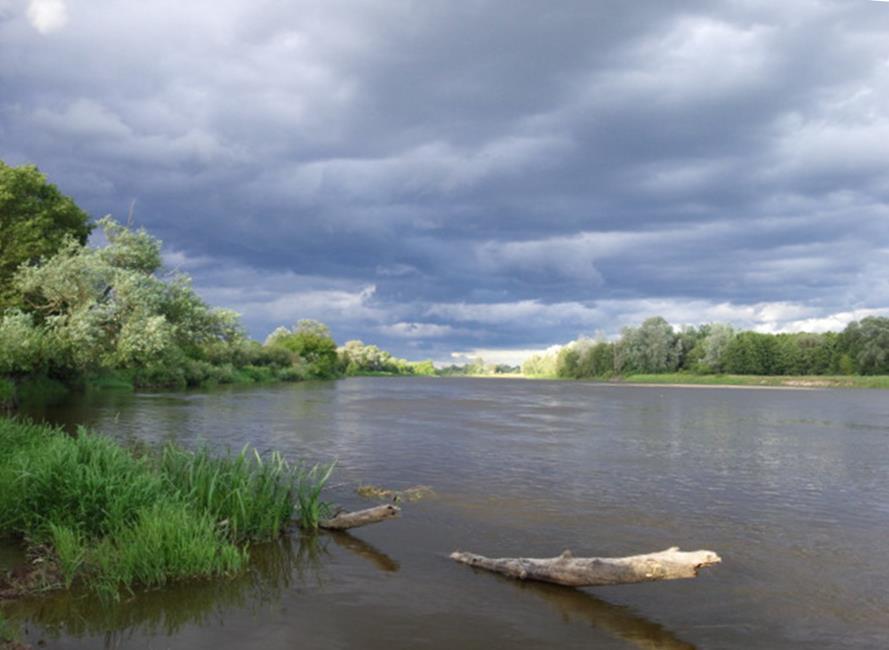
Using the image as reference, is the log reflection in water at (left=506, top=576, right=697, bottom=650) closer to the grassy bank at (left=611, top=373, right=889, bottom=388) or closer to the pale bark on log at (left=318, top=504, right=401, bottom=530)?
the pale bark on log at (left=318, top=504, right=401, bottom=530)

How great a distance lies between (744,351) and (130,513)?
170 metres

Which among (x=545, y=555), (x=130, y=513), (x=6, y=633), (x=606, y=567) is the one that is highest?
(x=130, y=513)

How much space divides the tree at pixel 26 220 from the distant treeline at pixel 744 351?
5603 inches

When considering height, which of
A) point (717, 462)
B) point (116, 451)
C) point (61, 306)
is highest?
point (61, 306)

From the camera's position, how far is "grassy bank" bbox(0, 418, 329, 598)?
1105 centimetres

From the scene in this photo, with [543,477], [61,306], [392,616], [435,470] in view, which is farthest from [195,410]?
[392,616]

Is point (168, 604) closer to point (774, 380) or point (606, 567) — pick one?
point (606, 567)

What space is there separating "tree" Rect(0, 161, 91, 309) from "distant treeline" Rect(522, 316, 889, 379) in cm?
14233

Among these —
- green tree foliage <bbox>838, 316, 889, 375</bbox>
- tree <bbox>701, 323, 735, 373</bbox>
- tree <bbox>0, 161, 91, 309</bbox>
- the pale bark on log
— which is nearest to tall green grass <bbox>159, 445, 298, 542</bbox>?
the pale bark on log

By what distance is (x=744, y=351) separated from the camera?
536 ft

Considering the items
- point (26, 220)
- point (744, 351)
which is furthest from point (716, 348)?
point (26, 220)

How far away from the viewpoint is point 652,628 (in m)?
10.7

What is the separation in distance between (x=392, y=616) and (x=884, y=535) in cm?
1404

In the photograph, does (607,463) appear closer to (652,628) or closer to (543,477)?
(543,477)
